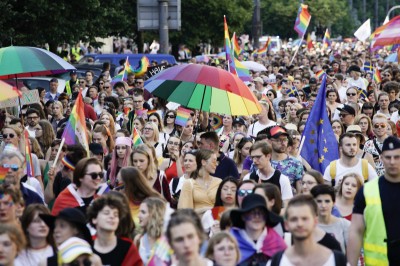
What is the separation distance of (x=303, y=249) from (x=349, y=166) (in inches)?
189

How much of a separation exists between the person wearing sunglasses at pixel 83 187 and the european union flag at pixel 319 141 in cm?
410

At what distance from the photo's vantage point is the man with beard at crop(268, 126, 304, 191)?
12.6 metres

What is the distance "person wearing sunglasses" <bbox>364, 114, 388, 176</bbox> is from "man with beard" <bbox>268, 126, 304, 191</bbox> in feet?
4.57

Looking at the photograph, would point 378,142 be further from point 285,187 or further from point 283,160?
point 285,187

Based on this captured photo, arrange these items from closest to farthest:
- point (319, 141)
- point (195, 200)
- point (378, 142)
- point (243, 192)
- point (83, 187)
Answer: point (243, 192), point (83, 187), point (195, 200), point (319, 141), point (378, 142)

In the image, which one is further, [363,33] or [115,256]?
[363,33]

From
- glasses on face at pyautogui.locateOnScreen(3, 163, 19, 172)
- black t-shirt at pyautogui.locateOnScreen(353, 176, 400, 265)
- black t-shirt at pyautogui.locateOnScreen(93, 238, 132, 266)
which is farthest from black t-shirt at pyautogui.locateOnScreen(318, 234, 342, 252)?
glasses on face at pyautogui.locateOnScreen(3, 163, 19, 172)

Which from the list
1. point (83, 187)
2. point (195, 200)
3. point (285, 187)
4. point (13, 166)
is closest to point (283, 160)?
point (285, 187)

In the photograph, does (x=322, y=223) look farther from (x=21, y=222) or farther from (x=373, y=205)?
(x=21, y=222)

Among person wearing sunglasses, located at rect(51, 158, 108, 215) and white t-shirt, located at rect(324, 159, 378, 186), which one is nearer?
person wearing sunglasses, located at rect(51, 158, 108, 215)

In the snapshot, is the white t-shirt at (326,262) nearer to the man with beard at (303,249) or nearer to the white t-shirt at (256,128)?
the man with beard at (303,249)

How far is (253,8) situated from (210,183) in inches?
1712

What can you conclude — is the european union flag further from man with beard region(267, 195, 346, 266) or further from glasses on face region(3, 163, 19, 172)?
man with beard region(267, 195, 346, 266)

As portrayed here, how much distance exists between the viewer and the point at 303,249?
7840 millimetres
